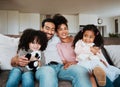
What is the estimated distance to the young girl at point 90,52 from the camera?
1.61 meters

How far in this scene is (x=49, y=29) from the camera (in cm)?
192

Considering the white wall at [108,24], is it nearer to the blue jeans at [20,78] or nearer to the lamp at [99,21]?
the lamp at [99,21]

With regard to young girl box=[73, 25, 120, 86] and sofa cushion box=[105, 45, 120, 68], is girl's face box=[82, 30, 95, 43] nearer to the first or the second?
young girl box=[73, 25, 120, 86]

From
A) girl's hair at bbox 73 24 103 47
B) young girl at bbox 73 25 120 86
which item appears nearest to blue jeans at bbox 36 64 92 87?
young girl at bbox 73 25 120 86

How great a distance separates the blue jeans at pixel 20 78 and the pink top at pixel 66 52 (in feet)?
1.31

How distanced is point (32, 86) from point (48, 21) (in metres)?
0.72

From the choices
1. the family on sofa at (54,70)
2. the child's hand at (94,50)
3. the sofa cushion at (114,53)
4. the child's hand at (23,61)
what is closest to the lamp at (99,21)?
the sofa cushion at (114,53)

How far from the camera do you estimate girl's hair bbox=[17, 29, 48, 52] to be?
1751mm

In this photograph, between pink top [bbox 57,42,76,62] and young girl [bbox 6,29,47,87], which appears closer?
young girl [bbox 6,29,47,87]

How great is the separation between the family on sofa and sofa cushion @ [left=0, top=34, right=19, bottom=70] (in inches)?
11.2

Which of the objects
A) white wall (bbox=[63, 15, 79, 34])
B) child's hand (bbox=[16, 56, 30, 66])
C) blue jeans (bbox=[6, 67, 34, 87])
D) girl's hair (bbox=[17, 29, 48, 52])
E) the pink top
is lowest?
blue jeans (bbox=[6, 67, 34, 87])

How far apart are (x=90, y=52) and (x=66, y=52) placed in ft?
0.69

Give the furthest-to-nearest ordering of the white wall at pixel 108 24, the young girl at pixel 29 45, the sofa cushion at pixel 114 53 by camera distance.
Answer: the white wall at pixel 108 24, the sofa cushion at pixel 114 53, the young girl at pixel 29 45

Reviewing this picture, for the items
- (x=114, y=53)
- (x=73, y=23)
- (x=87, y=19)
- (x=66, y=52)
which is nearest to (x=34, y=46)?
(x=66, y=52)
